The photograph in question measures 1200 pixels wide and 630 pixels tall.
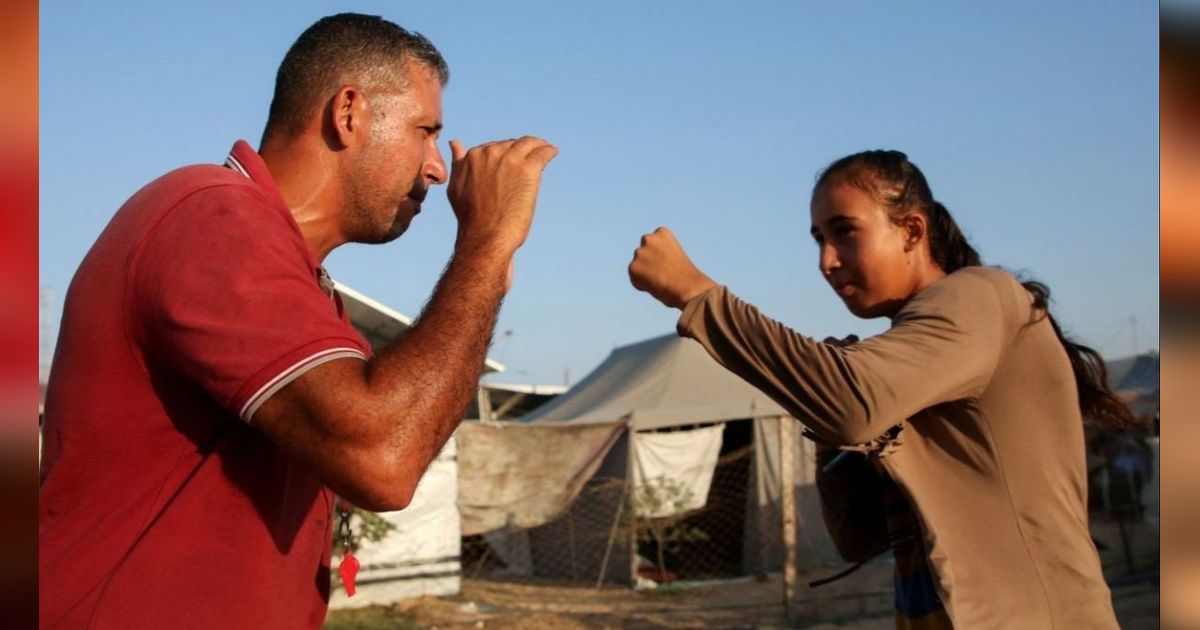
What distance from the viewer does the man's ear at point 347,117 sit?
2119 mm

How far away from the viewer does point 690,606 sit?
13719 millimetres

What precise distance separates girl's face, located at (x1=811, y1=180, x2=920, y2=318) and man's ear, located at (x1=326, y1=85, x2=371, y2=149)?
1.11 metres

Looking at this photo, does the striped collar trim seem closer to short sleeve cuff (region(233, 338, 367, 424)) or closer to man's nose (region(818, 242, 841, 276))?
short sleeve cuff (region(233, 338, 367, 424))

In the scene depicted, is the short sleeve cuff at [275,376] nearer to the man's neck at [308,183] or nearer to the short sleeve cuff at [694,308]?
the man's neck at [308,183]

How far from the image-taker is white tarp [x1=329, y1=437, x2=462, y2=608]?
515 inches

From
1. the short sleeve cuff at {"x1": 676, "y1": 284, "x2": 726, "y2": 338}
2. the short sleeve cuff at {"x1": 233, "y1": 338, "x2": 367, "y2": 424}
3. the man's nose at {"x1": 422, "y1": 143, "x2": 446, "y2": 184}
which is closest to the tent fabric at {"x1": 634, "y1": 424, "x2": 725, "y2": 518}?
the short sleeve cuff at {"x1": 676, "y1": 284, "x2": 726, "y2": 338}

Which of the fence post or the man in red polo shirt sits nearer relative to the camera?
the man in red polo shirt

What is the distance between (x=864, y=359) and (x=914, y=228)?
60cm

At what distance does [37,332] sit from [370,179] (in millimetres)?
1189

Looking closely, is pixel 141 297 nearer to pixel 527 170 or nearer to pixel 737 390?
pixel 527 170

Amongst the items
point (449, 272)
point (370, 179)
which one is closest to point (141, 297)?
point (449, 272)

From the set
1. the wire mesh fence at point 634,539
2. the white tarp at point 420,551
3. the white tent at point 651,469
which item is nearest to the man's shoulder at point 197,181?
the white tent at point 651,469

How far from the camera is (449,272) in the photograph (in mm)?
1809

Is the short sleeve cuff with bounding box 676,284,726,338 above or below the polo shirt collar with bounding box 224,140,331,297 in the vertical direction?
below
